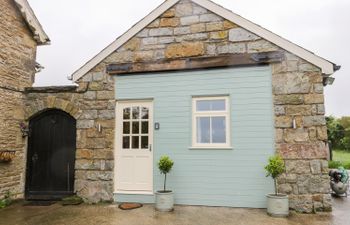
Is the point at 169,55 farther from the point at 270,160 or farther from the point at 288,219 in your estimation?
the point at 288,219

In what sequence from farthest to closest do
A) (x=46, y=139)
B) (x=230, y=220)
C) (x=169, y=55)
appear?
(x=46, y=139), (x=169, y=55), (x=230, y=220)

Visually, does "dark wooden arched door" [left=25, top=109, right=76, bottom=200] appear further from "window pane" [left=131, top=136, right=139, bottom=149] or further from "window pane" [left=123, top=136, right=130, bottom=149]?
"window pane" [left=131, top=136, right=139, bottom=149]

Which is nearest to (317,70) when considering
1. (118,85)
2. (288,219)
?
(288,219)

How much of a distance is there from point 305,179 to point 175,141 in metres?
2.88

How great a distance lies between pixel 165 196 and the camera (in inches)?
209

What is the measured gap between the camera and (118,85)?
6441mm

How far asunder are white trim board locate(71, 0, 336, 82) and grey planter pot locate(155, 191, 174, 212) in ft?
12.1

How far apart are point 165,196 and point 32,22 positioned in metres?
6.25

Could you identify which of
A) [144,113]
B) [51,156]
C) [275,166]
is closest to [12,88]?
[51,156]

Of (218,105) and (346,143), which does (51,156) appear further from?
(346,143)

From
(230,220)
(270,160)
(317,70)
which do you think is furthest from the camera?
(317,70)

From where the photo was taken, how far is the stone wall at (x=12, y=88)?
635cm

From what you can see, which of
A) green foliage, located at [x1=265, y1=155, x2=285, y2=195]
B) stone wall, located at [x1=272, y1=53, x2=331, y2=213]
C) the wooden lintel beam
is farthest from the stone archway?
stone wall, located at [x1=272, y1=53, x2=331, y2=213]

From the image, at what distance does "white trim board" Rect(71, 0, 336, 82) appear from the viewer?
5430 mm
